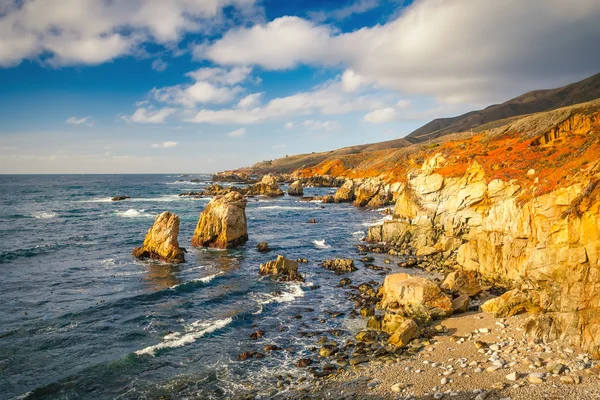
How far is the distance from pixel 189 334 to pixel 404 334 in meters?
14.0

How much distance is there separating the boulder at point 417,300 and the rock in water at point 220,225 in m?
27.1

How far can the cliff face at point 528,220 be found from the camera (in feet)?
63.4

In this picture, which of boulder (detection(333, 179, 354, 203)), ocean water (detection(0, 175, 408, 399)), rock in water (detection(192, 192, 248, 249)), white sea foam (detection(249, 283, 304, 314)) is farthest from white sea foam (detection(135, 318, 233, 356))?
boulder (detection(333, 179, 354, 203))

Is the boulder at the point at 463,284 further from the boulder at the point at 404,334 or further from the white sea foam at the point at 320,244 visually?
the white sea foam at the point at 320,244

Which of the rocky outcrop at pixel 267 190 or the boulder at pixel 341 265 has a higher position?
the rocky outcrop at pixel 267 190

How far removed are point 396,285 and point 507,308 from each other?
23.6 ft

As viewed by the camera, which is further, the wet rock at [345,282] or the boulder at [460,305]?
the wet rock at [345,282]

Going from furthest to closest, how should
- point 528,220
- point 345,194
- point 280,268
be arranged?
point 345,194 < point 280,268 < point 528,220

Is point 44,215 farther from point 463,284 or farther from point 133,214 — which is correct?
point 463,284

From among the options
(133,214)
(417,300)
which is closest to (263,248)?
(417,300)

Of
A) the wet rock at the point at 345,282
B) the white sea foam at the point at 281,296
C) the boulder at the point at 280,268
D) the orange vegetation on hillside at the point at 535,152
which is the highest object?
the orange vegetation on hillside at the point at 535,152

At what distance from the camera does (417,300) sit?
81.7ft

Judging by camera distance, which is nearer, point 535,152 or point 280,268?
point 280,268

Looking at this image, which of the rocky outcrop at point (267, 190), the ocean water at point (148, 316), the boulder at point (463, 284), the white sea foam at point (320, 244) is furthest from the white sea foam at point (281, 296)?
the rocky outcrop at point (267, 190)
